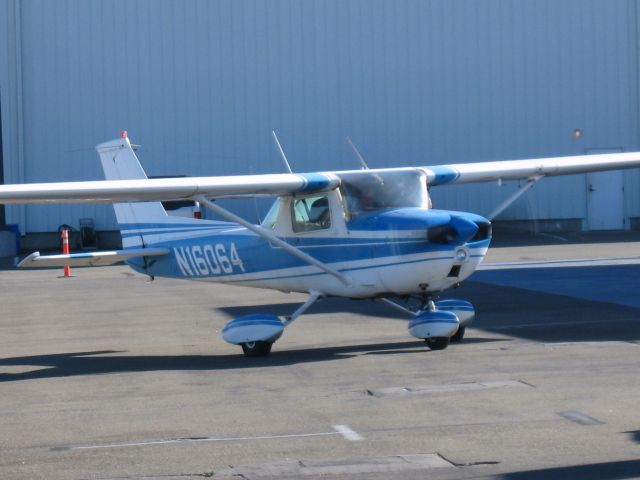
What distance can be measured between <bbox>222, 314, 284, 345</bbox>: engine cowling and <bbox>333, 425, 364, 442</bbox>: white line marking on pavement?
3.79 metres

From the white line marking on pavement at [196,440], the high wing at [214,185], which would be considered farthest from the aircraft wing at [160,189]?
the white line marking on pavement at [196,440]

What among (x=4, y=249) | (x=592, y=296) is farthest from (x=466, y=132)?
Answer: (x=592, y=296)

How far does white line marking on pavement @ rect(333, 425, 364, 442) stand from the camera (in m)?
7.67

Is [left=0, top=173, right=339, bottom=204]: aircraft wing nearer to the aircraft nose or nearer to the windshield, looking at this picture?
the windshield

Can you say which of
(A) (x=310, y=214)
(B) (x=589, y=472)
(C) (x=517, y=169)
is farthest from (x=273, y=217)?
(B) (x=589, y=472)

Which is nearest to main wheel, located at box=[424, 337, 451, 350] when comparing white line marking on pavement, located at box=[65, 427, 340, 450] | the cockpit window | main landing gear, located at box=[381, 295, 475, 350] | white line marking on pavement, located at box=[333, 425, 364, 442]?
main landing gear, located at box=[381, 295, 475, 350]

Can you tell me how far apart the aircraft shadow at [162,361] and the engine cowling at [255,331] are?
0.71ft

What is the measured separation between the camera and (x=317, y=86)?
35031 mm

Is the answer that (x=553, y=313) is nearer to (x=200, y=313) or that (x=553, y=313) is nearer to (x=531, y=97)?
(x=200, y=313)

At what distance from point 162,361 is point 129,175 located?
9.22ft

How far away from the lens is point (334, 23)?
35094 millimetres

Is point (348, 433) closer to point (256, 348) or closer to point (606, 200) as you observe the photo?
point (256, 348)

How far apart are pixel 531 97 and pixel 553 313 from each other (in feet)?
71.3

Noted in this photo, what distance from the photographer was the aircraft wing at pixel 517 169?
13.1m
